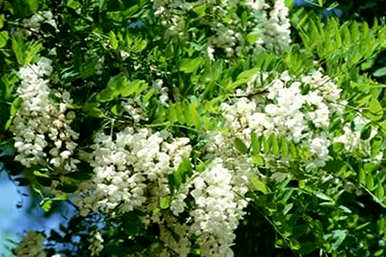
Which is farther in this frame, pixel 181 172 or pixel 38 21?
pixel 38 21

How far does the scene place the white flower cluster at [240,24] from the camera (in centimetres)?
169

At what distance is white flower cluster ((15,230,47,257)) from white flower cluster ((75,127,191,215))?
21.3 inches

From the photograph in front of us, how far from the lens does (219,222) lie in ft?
4.43

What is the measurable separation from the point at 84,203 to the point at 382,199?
0.60 meters

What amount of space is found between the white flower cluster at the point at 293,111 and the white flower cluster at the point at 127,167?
0.36 feet

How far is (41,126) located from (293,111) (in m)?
0.43

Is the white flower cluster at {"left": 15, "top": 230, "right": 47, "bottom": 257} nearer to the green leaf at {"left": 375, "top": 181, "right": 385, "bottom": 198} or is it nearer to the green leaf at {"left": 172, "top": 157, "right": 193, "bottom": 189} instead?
the green leaf at {"left": 172, "top": 157, "right": 193, "bottom": 189}

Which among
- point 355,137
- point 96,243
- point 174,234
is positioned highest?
point 355,137

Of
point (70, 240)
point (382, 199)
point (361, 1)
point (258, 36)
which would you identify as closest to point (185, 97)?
point (258, 36)

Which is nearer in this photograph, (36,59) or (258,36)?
(36,59)

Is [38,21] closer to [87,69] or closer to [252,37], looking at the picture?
[87,69]

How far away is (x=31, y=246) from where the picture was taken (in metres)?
1.86

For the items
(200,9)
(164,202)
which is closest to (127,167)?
(164,202)

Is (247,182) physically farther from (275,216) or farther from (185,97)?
(185,97)
